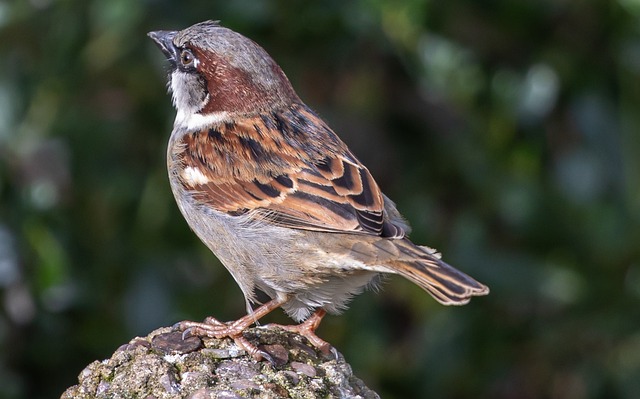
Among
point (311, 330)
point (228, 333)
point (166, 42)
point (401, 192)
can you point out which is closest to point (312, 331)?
point (311, 330)

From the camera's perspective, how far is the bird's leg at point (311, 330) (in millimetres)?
3508

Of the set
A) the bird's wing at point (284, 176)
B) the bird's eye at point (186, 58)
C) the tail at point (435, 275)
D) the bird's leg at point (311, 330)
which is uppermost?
the bird's eye at point (186, 58)

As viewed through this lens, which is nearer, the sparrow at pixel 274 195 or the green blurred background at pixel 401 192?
the sparrow at pixel 274 195

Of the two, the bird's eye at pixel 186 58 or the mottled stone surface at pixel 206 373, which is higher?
the bird's eye at pixel 186 58

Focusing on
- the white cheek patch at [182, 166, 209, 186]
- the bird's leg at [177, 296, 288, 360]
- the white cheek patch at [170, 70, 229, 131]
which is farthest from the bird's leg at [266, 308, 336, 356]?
the white cheek patch at [170, 70, 229, 131]

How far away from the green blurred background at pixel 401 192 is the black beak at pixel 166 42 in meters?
0.26

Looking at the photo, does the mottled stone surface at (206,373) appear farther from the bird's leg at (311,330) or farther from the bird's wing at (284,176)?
the bird's wing at (284,176)

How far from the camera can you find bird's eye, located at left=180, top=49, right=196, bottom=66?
4570 millimetres

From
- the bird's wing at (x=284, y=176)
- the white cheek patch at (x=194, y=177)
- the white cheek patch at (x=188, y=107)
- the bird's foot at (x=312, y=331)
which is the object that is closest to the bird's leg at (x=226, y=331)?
the bird's foot at (x=312, y=331)

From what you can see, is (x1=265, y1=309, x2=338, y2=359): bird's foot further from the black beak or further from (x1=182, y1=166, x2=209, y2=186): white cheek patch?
the black beak

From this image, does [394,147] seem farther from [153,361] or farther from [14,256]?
[153,361]

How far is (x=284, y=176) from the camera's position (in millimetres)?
4188

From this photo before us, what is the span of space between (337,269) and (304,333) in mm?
339

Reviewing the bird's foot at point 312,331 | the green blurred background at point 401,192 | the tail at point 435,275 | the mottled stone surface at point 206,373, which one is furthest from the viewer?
the green blurred background at point 401,192
